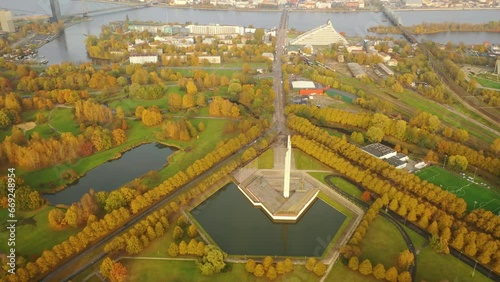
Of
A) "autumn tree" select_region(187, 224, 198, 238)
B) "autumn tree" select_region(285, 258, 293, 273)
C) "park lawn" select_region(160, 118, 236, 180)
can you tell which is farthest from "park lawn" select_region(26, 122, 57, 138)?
"autumn tree" select_region(285, 258, 293, 273)

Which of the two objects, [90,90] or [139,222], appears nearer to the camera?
[139,222]

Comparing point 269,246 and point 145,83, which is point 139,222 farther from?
point 145,83

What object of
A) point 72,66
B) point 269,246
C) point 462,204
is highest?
point 72,66

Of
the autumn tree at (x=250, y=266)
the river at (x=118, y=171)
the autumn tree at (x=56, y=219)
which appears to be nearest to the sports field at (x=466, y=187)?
the autumn tree at (x=250, y=266)

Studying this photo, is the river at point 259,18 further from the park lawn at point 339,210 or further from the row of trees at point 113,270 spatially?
the row of trees at point 113,270

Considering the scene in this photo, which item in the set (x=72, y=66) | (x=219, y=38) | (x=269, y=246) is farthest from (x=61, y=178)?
(x=219, y=38)
